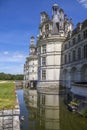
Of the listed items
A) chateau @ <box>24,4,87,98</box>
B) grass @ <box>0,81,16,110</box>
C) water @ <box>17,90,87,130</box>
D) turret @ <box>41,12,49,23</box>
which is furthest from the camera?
turret @ <box>41,12,49,23</box>

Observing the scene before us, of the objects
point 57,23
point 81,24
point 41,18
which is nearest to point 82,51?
point 81,24

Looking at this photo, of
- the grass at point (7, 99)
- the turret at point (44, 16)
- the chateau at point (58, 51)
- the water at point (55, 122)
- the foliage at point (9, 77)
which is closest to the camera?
the grass at point (7, 99)

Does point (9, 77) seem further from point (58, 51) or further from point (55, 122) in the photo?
point (55, 122)

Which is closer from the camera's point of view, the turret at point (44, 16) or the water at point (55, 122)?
the water at point (55, 122)

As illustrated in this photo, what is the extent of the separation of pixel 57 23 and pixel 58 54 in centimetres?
788

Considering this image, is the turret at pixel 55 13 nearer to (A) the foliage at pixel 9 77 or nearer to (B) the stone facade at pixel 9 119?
(B) the stone facade at pixel 9 119

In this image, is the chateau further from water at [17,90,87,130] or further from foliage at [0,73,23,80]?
foliage at [0,73,23,80]

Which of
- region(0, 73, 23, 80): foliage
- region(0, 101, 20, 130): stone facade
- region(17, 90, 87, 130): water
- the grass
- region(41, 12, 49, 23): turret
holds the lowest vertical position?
region(17, 90, 87, 130): water

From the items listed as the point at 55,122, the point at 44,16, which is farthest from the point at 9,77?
the point at 55,122

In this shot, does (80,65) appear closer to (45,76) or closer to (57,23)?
(45,76)

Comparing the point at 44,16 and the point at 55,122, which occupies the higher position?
the point at 44,16

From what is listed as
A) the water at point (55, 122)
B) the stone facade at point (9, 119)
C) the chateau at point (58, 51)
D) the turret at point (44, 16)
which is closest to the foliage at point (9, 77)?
the turret at point (44, 16)

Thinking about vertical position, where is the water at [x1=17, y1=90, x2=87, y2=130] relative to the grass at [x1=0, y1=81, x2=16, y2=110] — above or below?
below

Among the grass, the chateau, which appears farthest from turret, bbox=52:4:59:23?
the grass
